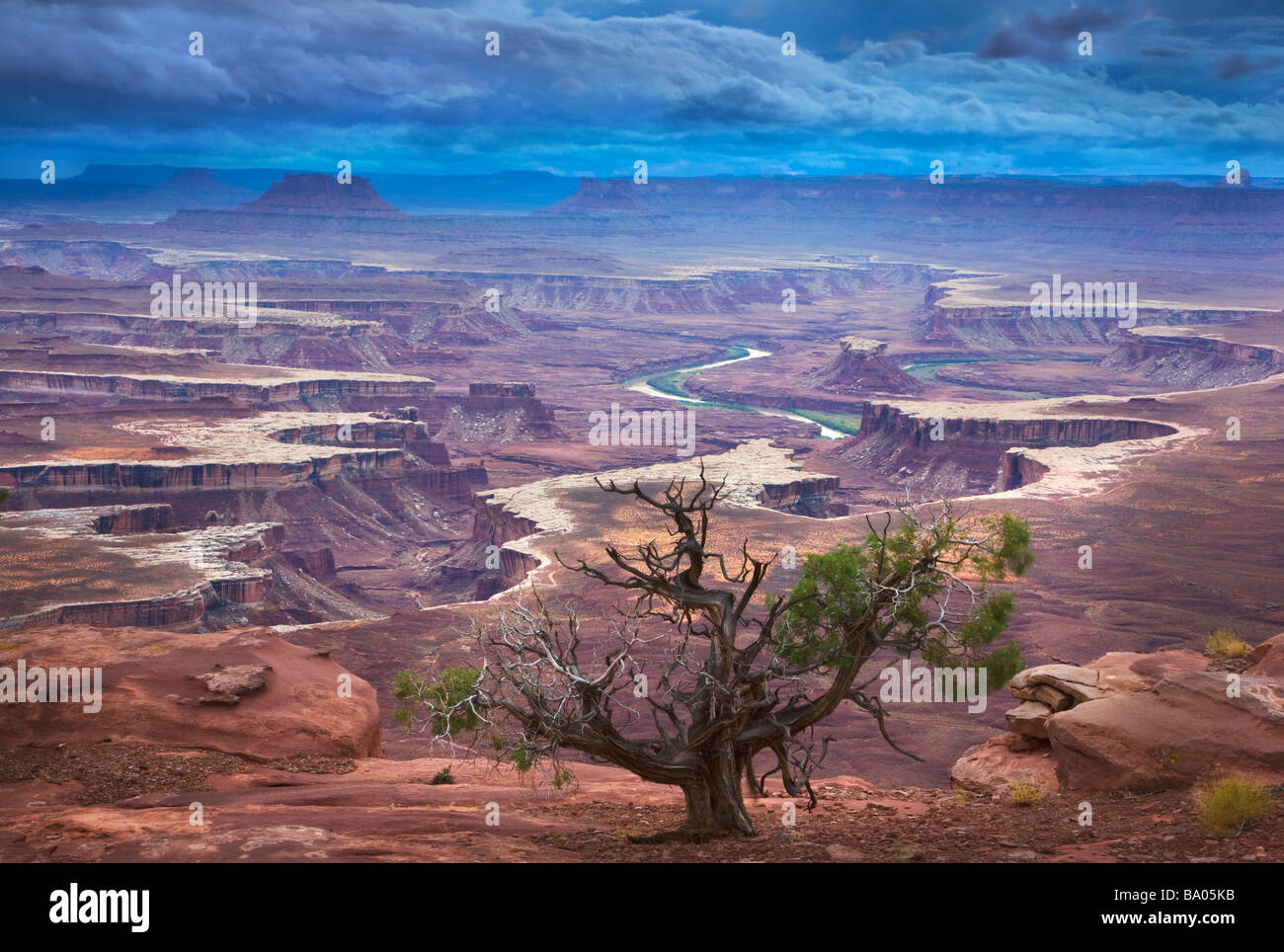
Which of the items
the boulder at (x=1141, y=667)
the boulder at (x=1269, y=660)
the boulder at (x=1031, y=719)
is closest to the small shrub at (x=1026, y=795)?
the boulder at (x=1031, y=719)

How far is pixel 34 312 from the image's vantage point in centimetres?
18725

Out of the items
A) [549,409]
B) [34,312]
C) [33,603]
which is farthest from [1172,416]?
[34,312]

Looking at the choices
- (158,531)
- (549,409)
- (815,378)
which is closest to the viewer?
(158,531)

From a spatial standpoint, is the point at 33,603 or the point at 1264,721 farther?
the point at 33,603

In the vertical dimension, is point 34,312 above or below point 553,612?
above

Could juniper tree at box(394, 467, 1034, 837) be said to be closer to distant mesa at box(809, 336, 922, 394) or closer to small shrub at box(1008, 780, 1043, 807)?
small shrub at box(1008, 780, 1043, 807)

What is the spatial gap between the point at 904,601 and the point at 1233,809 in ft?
16.9

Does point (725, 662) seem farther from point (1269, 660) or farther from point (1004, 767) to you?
point (1269, 660)

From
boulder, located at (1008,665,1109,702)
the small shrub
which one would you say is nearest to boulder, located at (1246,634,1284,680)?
boulder, located at (1008,665,1109,702)

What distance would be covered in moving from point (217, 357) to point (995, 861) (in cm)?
15879

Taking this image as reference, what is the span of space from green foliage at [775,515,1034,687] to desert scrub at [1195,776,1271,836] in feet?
13.5

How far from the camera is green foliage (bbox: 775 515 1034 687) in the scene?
19500 millimetres

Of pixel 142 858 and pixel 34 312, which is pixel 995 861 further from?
pixel 34 312
